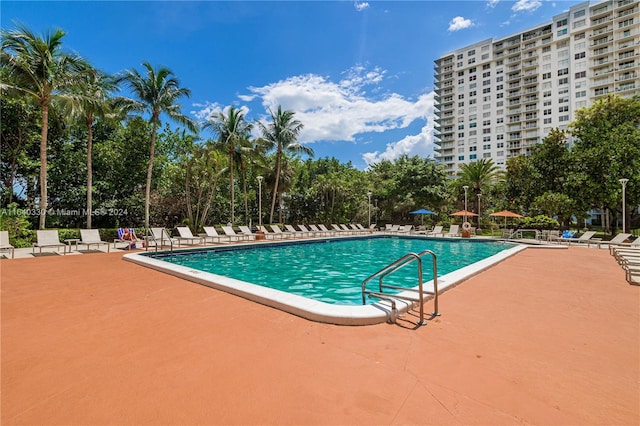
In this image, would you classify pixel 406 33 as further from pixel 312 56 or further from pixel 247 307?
pixel 247 307

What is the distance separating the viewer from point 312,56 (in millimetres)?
22641

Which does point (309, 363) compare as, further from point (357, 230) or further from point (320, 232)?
point (357, 230)

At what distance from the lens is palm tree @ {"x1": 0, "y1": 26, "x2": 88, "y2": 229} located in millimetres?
12359

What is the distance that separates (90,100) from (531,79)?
75.5 m

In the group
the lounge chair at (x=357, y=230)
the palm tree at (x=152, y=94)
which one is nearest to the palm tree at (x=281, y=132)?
the lounge chair at (x=357, y=230)

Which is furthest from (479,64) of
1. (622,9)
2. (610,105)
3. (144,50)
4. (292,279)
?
(292,279)

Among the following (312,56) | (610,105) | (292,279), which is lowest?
(292,279)

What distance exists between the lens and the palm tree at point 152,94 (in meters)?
17.3

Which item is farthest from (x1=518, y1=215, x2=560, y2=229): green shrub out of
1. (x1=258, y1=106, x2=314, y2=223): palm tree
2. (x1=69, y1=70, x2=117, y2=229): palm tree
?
(x1=69, y1=70, x2=117, y2=229): palm tree

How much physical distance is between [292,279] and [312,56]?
1929cm

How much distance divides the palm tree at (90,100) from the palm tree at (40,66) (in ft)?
2.65

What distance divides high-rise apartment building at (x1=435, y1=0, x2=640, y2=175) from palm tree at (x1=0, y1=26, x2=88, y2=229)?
52.1 metres

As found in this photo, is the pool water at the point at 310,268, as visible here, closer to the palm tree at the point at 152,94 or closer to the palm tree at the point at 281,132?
the palm tree at the point at 152,94

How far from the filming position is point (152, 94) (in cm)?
1781
